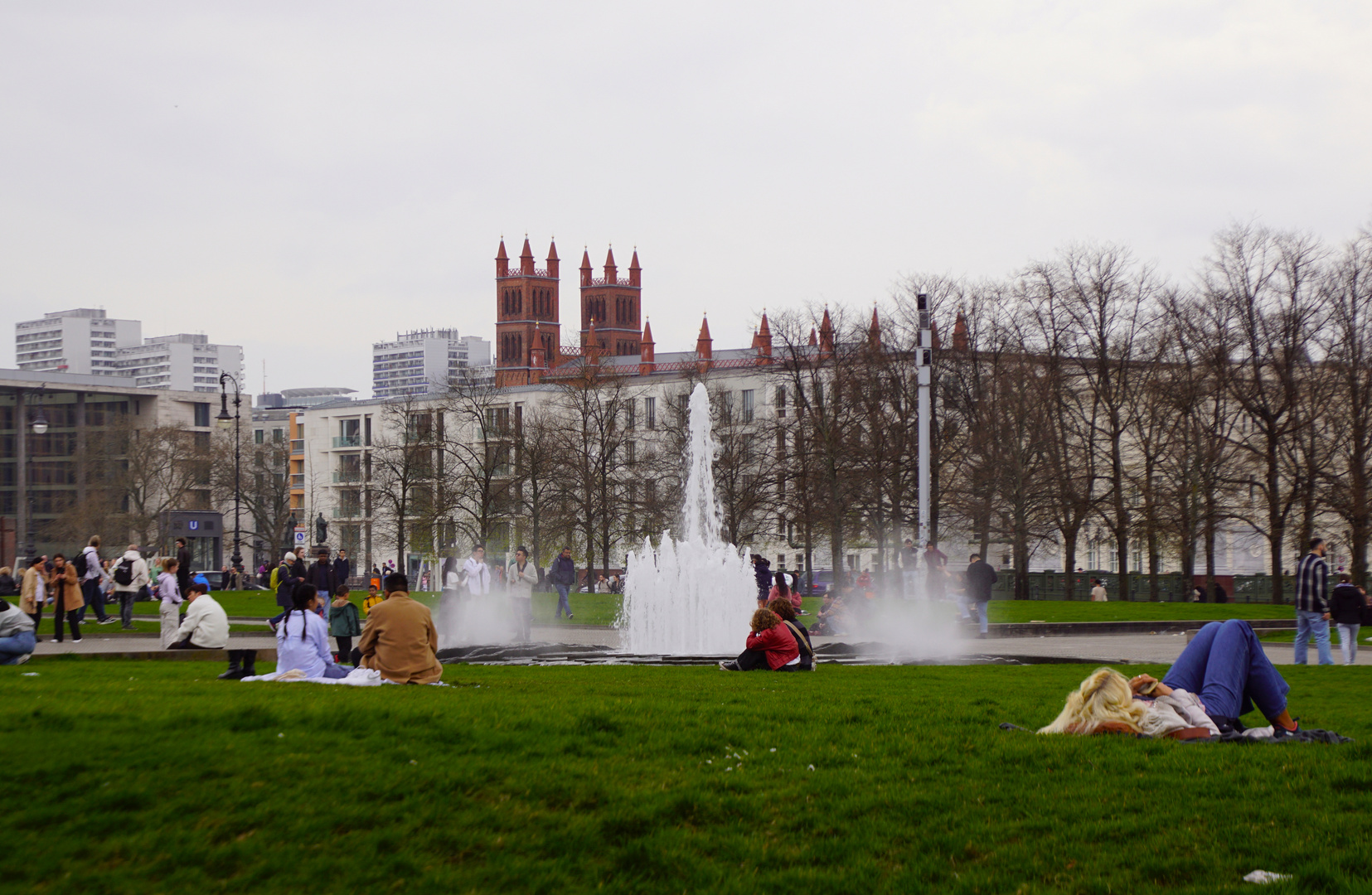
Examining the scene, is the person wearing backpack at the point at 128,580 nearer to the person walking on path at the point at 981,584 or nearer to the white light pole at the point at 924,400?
the white light pole at the point at 924,400

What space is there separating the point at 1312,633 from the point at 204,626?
635 inches

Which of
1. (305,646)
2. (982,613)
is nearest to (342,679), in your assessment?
(305,646)

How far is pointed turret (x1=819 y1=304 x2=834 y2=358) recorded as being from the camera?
194ft

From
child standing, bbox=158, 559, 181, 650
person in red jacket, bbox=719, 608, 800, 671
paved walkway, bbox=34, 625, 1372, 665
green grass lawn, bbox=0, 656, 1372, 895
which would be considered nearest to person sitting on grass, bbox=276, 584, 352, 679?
green grass lawn, bbox=0, 656, 1372, 895

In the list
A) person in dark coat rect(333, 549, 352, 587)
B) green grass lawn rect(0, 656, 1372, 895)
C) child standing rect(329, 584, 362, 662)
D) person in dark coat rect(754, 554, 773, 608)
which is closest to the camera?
green grass lawn rect(0, 656, 1372, 895)

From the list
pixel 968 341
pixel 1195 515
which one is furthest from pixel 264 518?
pixel 1195 515

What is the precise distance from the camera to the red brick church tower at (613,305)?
596 ft

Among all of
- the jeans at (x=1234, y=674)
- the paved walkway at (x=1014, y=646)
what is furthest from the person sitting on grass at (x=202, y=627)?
the jeans at (x=1234, y=674)

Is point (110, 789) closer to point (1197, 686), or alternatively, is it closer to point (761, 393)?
point (1197, 686)

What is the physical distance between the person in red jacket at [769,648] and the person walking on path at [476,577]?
14.9 metres

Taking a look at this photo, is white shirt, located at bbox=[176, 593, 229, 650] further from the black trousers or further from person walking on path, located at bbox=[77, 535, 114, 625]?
person walking on path, located at bbox=[77, 535, 114, 625]

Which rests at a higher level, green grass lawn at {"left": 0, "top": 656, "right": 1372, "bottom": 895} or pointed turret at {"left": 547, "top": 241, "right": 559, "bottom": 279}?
pointed turret at {"left": 547, "top": 241, "right": 559, "bottom": 279}

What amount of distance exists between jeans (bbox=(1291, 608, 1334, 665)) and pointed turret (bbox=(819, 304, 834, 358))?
3741 centimetres

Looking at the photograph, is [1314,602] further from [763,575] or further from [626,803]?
[763,575]
